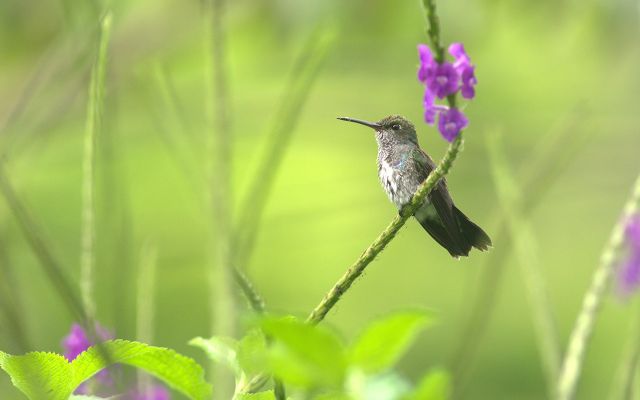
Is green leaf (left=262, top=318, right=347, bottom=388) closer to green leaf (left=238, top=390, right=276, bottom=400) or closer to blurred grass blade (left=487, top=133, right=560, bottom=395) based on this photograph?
green leaf (left=238, top=390, right=276, bottom=400)

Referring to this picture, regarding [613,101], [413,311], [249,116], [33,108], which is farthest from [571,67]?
[413,311]

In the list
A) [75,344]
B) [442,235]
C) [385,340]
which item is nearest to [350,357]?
[385,340]

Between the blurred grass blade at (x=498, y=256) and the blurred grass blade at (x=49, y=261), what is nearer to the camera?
the blurred grass blade at (x=49, y=261)

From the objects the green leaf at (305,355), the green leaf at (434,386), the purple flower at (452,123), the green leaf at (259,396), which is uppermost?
the purple flower at (452,123)

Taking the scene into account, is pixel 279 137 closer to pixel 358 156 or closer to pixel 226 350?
pixel 226 350

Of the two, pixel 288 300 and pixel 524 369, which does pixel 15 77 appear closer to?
pixel 288 300

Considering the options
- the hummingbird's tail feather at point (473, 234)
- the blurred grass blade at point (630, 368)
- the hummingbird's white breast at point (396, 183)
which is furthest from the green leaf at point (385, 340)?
the hummingbird's white breast at point (396, 183)

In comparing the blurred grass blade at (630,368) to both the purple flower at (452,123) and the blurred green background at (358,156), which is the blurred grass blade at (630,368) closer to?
the purple flower at (452,123)
